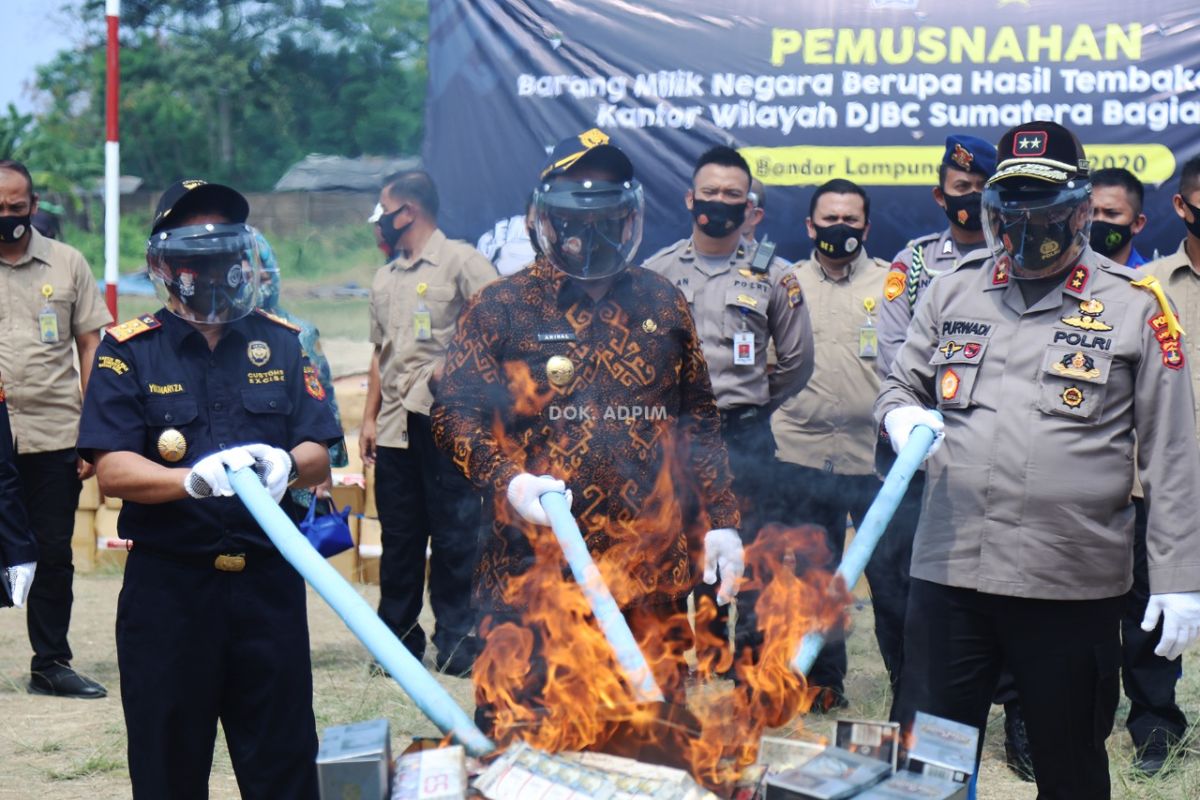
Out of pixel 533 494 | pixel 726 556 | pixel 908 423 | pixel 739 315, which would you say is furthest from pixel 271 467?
pixel 739 315

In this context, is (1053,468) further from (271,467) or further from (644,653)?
(271,467)

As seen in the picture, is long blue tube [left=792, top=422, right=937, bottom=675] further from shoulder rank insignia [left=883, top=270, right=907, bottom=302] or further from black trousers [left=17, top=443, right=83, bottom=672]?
black trousers [left=17, top=443, right=83, bottom=672]

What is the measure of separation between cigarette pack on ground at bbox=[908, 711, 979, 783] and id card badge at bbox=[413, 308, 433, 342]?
4196mm

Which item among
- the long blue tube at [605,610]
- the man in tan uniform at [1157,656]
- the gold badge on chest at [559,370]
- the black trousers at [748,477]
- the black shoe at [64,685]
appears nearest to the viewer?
the long blue tube at [605,610]

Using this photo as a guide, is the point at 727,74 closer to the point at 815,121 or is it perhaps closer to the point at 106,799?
the point at 815,121

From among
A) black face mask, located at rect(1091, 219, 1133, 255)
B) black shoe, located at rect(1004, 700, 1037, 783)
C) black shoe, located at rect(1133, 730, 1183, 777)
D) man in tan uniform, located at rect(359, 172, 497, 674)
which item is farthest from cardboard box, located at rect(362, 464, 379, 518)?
black shoe, located at rect(1133, 730, 1183, 777)

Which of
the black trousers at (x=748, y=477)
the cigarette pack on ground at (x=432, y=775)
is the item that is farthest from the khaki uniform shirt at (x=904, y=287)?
the cigarette pack on ground at (x=432, y=775)

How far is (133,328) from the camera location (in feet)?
11.3

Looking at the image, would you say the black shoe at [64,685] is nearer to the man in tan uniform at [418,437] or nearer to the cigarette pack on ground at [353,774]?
the man in tan uniform at [418,437]

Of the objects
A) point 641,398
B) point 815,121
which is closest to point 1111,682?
point 641,398

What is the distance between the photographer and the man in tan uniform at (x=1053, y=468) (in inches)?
135

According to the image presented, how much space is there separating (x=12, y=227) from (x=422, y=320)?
185cm

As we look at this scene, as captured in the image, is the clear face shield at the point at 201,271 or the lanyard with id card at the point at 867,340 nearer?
the clear face shield at the point at 201,271

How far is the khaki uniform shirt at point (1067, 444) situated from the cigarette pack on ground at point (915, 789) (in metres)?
1.01
